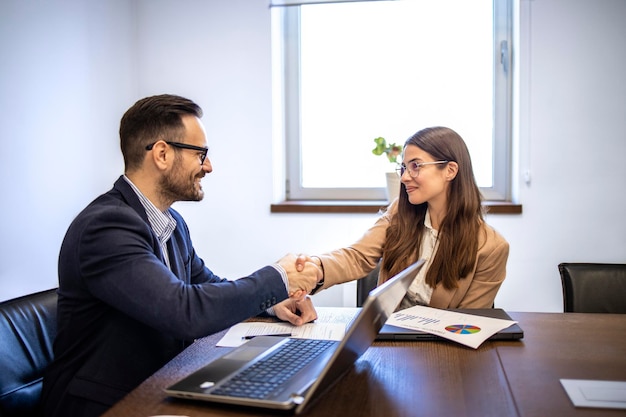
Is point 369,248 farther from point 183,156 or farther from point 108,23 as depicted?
point 108,23

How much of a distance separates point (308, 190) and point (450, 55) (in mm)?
1125

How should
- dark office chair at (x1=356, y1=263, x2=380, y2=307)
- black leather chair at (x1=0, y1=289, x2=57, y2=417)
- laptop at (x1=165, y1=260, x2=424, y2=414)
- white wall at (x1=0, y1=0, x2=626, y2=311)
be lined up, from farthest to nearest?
white wall at (x1=0, y1=0, x2=626, y2=311)
dark office chair at (x1=356, y1=263, x2=380, y2=307)
black leather chair at (x1=0, y1=289, x2=57, y2=417)
laptop at (x1=165, y1=260, x2=424, y2=414)

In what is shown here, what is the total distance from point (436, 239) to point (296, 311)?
716mm

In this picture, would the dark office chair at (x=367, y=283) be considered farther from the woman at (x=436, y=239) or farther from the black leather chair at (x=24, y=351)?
→ the black leather chair at (x=24, y=351)

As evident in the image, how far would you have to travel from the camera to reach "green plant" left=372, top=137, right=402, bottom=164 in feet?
9.97

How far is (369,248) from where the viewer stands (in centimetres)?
215

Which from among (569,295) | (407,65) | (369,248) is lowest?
(569,295)

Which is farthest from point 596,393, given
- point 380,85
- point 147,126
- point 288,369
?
point 380,85

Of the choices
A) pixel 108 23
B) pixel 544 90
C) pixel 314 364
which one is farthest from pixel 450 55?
pixel 314 364

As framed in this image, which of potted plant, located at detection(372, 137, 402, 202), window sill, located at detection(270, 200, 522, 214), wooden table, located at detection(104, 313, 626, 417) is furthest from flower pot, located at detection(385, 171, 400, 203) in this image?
wooden table, located at detection(104, 313, 626, 417)

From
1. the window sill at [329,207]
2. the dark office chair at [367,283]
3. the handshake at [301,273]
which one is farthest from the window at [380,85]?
the handshake at [301,273]

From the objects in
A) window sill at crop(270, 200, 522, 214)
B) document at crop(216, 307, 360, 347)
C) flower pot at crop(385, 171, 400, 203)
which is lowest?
document at crop(216, 307, 360, 347)

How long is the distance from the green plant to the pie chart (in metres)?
1.70

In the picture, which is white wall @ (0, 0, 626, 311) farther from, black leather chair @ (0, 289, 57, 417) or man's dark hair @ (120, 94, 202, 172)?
man's dark hair @ (120, 94, 202, 172)
